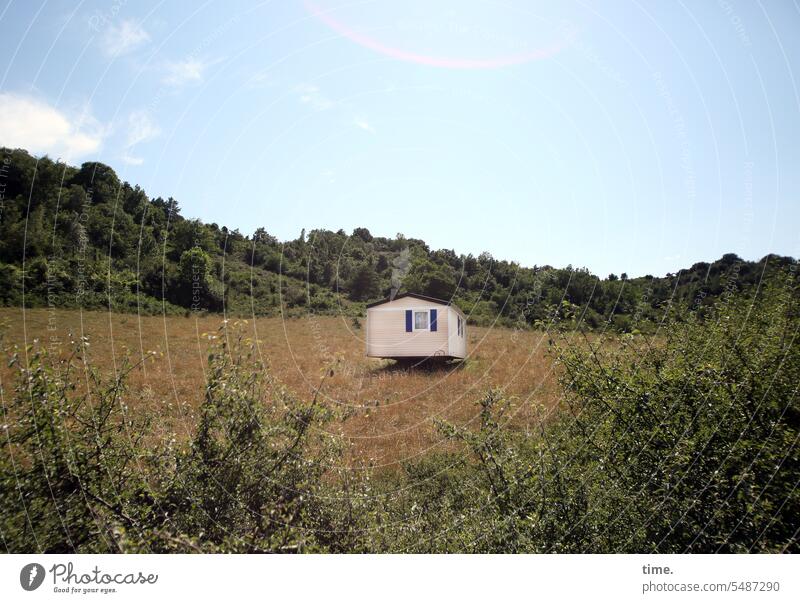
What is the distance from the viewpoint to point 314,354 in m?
13.4

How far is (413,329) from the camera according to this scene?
17516mm

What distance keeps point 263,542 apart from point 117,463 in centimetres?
186

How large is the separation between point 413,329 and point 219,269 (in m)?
10.6

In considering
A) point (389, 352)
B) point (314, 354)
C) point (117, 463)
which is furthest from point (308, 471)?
point (389, 352)

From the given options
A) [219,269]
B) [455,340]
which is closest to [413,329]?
[455,340]

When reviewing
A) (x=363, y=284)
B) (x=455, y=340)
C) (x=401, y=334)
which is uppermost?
(x=363, y=284)

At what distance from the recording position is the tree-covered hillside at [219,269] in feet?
15.1

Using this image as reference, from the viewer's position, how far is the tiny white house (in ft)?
54.2

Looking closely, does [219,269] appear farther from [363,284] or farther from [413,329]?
[413,329]

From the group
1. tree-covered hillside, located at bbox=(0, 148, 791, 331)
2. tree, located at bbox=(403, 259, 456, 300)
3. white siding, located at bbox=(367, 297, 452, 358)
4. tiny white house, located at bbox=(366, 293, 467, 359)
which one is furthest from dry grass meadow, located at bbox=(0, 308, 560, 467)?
tree, located at bbox=(403, 259, 456, 300)

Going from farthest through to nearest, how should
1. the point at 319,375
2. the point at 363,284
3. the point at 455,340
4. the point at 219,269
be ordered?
the point at 455,340
the point at 319,375
the point at 363,284
the point at 219,269
